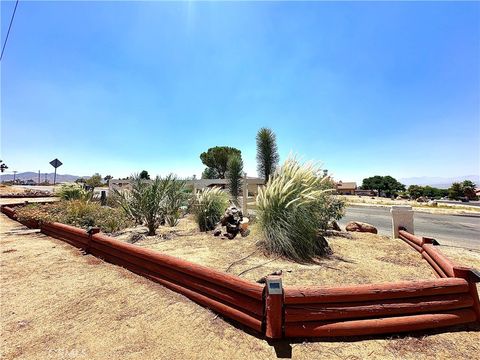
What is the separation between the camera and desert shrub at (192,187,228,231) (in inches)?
304

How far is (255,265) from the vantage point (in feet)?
13.4

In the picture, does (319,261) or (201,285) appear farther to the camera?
(319,261)

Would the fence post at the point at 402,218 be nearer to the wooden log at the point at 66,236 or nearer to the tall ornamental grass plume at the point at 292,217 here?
the tall ornamental grass plume at the point at 292,217

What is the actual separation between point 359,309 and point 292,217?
2.27 meters

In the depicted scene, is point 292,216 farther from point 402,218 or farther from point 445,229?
point 445,229

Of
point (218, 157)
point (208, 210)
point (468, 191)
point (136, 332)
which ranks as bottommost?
point (136, 332)

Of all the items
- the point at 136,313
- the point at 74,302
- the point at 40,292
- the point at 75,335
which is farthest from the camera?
the point at 40,292

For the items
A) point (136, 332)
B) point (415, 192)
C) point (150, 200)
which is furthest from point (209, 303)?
point (415, 192)

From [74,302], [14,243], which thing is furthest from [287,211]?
[14,243]

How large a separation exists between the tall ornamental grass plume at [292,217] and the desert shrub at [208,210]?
2.82 meters

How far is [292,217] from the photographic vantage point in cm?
471

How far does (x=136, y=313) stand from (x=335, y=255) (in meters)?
3.53

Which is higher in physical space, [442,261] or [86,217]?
[86,217]

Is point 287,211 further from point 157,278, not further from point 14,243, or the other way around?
point 14,243
